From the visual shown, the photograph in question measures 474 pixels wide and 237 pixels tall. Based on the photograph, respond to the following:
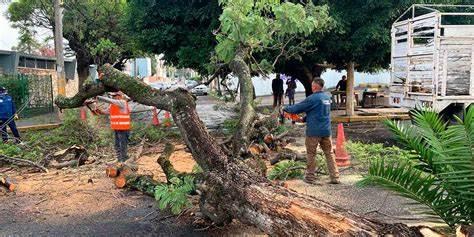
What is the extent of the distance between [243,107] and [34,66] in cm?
1864

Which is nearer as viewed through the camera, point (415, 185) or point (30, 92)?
point (415, 185)

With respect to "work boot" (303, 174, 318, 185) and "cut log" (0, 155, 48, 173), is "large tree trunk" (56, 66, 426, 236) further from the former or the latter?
"cut log" (0, 155, 48, 173)

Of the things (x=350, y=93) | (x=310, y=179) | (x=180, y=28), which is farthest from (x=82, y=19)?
(x=310, y=179)

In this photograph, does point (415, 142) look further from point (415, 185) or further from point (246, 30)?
point (246, 30)

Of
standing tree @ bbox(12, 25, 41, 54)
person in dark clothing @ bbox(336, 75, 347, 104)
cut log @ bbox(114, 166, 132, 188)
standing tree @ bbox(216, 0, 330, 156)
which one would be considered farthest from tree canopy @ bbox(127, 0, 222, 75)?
standing tree @ bbox(12, 25, 41, 54)

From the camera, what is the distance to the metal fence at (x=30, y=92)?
17.2 m

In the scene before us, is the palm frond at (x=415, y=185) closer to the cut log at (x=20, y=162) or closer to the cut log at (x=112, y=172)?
the cut log at (x=112, y=172)

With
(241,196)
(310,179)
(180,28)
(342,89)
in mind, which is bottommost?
(310,179)

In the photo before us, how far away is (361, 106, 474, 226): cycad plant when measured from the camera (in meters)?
3.19

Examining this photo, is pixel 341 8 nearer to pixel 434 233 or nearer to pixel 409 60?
pixel 409 60

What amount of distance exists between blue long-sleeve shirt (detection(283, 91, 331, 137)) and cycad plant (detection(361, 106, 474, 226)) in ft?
7.55

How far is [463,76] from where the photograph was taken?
31.4ft

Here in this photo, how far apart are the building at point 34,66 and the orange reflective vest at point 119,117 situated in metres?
12.9

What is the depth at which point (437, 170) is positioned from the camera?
3.60 meters
